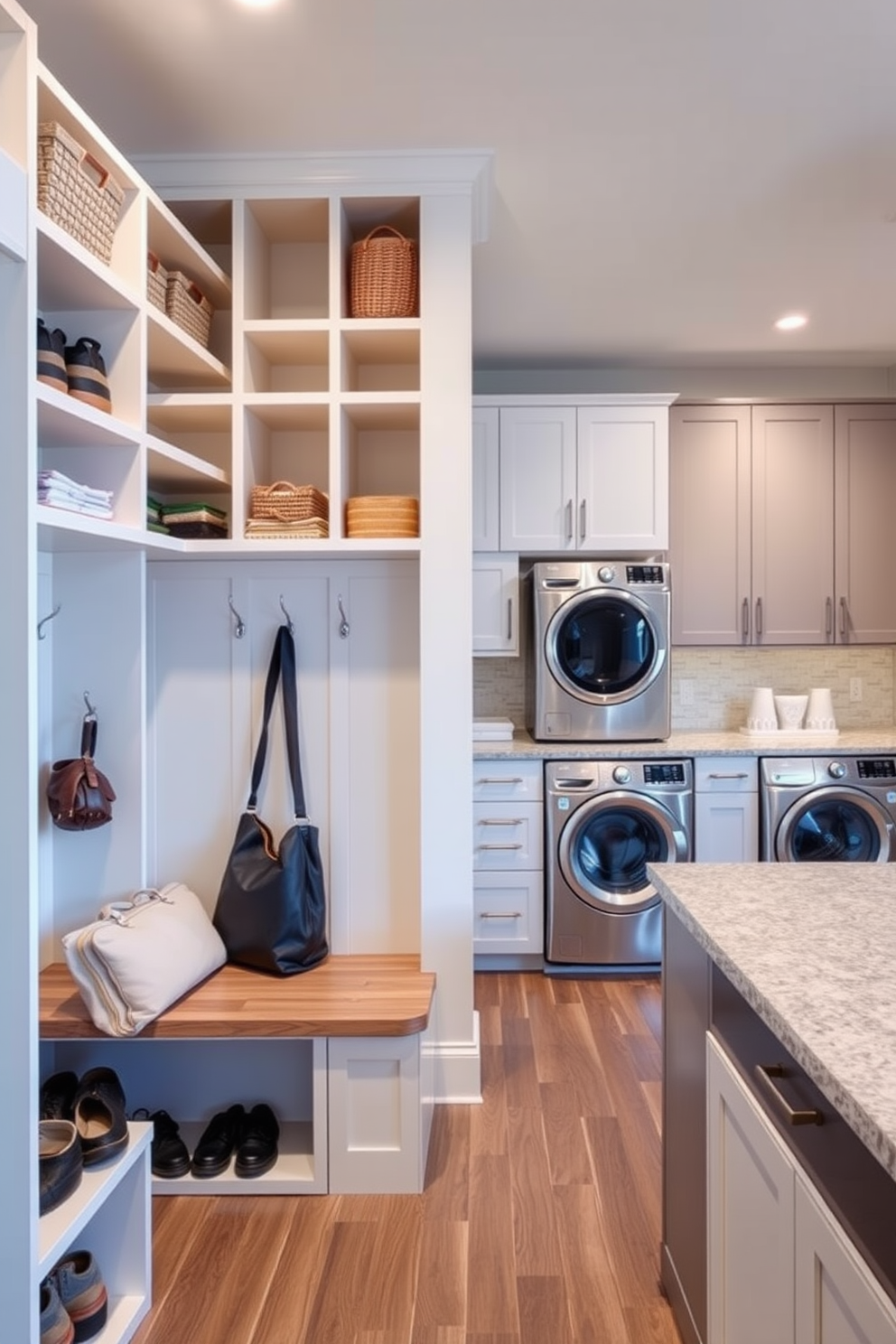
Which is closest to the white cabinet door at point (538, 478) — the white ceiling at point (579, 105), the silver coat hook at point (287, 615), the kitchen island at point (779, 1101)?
the white ceiling at point (579, 105)

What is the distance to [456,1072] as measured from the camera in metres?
2.31

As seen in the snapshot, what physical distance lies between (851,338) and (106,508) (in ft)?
10.8

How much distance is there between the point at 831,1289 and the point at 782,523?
3266 mm

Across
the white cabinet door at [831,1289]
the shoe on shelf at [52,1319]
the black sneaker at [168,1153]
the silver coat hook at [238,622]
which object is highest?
the silver coat hook at [238,622]

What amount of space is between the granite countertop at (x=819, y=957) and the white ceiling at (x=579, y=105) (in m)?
1.74

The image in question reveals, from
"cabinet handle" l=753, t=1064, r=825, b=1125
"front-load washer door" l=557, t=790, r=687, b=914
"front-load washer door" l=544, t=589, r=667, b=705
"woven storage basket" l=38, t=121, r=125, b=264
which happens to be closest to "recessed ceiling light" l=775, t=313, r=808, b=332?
"front-load washer door" l=544, t=589, r=667, b=705

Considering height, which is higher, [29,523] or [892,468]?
[892,468]

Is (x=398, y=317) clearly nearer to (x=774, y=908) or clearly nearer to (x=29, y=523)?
(x=29, y=523)

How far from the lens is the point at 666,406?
3.43 metres

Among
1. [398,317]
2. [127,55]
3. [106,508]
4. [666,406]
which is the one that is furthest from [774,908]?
[666,406]

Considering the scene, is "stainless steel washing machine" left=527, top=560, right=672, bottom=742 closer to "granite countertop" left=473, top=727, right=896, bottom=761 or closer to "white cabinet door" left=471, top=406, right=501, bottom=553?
"granite countertop" left=473, top=727, right=896, bottom=761

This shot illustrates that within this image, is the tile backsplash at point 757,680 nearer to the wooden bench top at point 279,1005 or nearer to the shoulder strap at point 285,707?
the shoulder strap at point 285,707

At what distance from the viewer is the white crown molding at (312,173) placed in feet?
7.02

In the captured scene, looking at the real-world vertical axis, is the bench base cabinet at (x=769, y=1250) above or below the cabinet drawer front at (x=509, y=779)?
below
